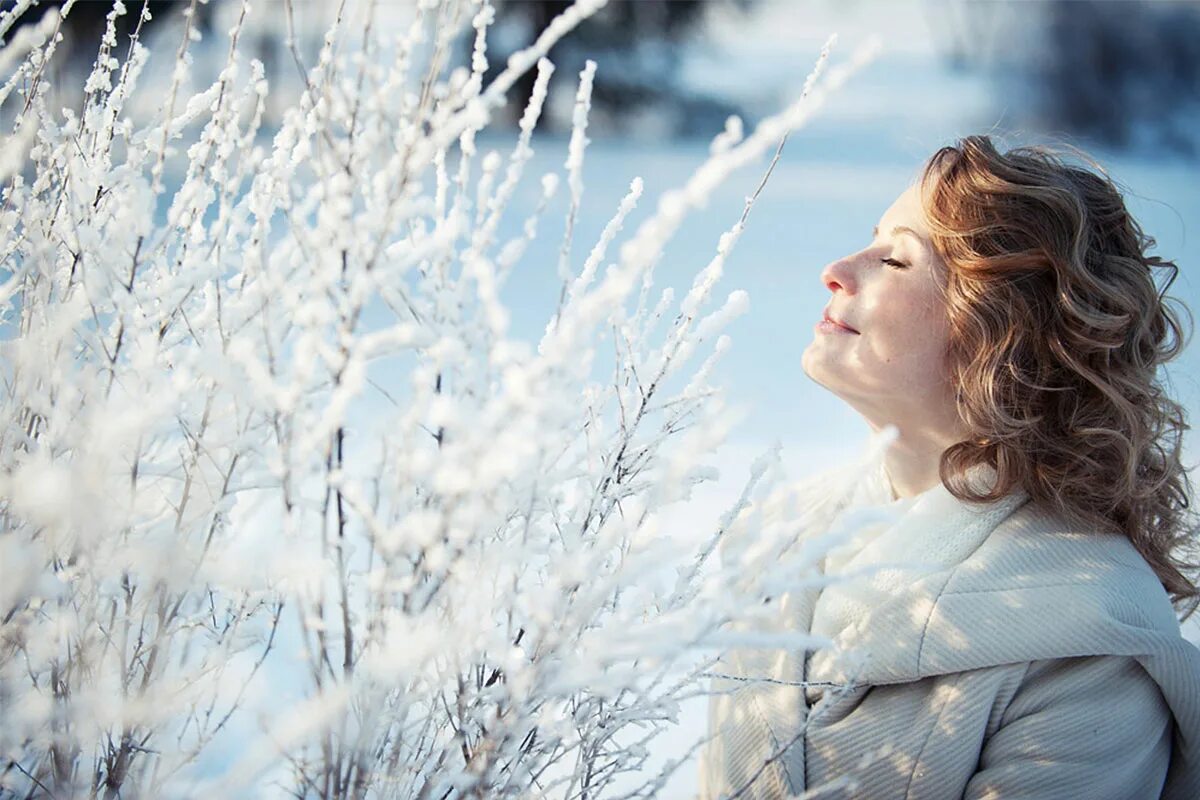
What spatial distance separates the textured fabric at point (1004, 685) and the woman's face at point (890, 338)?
0.49 ft

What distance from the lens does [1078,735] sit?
46.0 inches

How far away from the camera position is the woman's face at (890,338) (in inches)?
51.1

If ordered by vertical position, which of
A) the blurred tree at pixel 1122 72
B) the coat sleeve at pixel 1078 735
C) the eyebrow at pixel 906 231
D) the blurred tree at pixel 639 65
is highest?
the blurred tree at pixel 639 65

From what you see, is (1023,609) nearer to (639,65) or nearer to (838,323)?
(838,323)

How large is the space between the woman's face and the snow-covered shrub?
0.41 m

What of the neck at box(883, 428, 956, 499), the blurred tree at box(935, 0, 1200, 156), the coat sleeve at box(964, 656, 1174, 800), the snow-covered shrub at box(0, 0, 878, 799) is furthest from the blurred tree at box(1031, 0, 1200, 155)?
the snow-covered shrub at box(0, 0, 878, 799)

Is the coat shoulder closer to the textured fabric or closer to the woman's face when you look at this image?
the textured fabric

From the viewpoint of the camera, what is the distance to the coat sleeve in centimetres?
116

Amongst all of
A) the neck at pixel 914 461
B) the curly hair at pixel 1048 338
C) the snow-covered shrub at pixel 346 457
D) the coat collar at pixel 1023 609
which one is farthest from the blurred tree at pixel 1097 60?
the snow-covered shrub at pixel 346 457

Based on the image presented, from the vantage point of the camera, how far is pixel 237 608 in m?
0.85

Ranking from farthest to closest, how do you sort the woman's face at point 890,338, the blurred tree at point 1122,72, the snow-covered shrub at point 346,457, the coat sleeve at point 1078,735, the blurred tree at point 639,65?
the blurred tree at point 1122,72, the blurred tree at point 639,65, the woman's face at point 890,338, the coat sleeve at point 1078,735, the snow-covered shrub at point 346,457

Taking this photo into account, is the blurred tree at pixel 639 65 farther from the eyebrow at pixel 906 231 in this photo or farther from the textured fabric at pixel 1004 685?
the textured fabric at pixel 1004 685

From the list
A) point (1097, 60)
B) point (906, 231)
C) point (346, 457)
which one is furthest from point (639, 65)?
point (346, 457)

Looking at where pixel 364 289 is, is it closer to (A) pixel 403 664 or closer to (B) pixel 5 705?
(A) pixel 403 664
